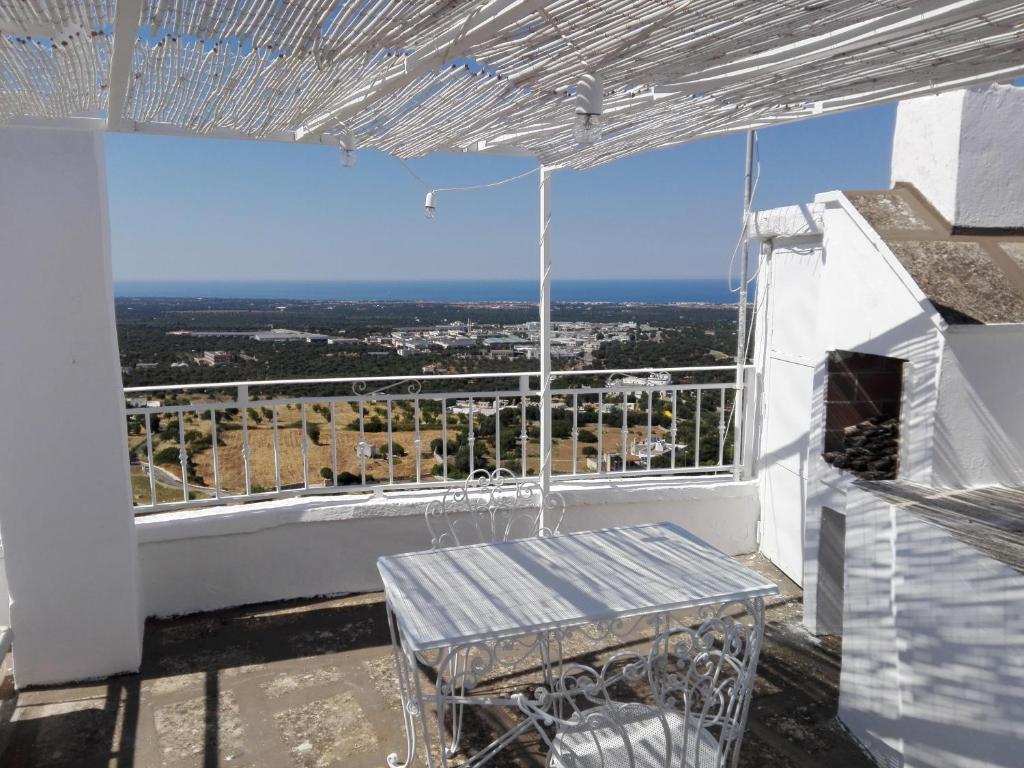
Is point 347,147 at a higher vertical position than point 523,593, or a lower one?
higher

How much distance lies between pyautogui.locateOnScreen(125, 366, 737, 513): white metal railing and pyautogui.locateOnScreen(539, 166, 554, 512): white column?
0.81 ft

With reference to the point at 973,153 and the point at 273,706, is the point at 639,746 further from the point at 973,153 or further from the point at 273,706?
the point at 973,153


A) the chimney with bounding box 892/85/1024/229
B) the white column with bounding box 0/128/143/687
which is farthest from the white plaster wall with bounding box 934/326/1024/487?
the white column with bounding box 0/128/143/687

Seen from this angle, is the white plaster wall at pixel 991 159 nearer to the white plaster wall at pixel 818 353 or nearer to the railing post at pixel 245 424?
the white plaster wall at pixel 818 353

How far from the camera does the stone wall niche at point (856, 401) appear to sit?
3859 mm

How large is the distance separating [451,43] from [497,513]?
10.8ft

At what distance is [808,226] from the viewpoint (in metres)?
4.20

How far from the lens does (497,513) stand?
Result: 4715mm

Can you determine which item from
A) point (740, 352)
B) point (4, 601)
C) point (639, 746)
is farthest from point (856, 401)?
point (4, 601)

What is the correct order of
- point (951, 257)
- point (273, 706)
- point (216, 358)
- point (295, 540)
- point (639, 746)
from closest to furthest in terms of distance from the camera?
1. point (639, 746)
2. point (273, 706)
3. point (951, 257)
4. point (295, 540)
5. point (216, 358)

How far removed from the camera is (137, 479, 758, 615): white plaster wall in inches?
163

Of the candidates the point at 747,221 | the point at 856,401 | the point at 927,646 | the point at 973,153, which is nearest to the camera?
the point at 927,646

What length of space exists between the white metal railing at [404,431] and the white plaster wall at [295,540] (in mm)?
189

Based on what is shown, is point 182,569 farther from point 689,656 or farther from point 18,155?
point 689,656
